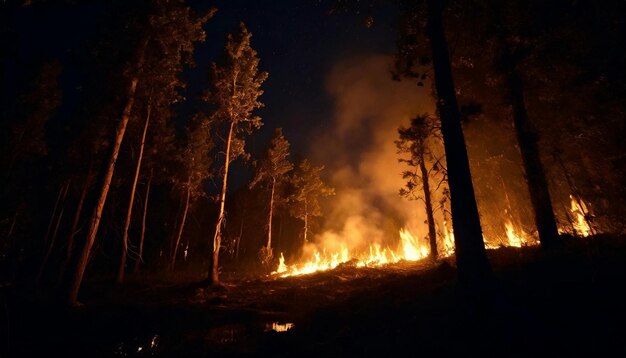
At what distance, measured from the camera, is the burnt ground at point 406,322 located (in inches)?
202

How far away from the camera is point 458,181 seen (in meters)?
7.57

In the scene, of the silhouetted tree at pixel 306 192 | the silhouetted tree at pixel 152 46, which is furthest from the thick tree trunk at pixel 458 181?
the silhouetted tree at pixel 306 192

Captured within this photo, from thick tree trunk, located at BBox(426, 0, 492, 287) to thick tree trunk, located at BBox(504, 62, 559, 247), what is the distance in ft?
19.7

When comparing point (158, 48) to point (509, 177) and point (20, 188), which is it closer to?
point (20, 188)

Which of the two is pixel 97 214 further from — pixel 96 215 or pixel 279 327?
pixel 279 327

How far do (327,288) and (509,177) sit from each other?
76.0 feet

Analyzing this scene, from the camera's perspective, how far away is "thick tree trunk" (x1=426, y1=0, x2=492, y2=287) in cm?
698

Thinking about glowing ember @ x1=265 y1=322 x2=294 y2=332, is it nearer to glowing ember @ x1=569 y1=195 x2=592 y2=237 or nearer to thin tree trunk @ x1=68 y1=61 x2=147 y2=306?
thin tree trunk @ x1=68 y1=61 x2=147 y2=306

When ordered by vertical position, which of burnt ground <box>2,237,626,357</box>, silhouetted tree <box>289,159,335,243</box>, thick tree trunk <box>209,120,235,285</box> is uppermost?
silhouetted tree <box>289,159,335,243</box>

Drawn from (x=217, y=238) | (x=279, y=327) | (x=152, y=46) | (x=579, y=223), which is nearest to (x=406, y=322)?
(x=279, y=327)

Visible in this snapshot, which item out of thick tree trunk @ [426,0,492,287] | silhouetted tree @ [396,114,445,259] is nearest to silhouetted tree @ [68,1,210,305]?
thick tree trunk @ [426,0,492,287]

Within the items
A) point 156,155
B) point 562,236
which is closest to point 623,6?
point 562,236

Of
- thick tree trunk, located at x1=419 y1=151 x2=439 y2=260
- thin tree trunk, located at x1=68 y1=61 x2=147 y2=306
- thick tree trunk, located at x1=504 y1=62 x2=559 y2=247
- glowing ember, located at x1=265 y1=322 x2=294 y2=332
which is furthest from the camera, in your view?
thick tree trunk, located at x1=419 y1=151 x2=439 y2=260

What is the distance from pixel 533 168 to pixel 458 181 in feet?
22.5
